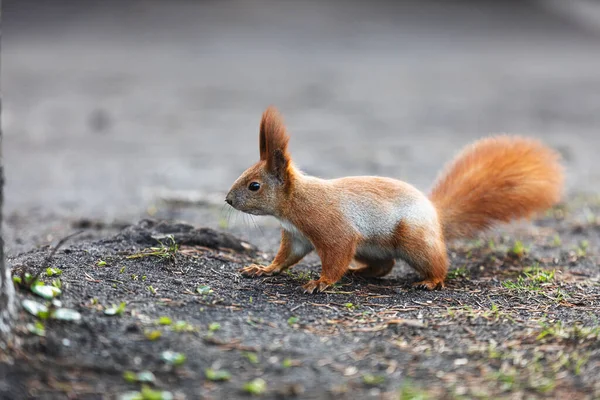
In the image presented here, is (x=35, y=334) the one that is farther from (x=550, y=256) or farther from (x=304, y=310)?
(x=550, y=256)

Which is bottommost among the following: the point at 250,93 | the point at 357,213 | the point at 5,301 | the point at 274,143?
the point at 5,301

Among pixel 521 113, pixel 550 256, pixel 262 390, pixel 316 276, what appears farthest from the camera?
pixel 521 113

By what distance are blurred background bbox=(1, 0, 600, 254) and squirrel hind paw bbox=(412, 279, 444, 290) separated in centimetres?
180

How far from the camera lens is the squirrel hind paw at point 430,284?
14.0 ft

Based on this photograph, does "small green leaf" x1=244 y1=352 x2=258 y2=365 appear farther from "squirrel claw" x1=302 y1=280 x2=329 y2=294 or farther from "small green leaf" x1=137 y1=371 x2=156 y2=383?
"squirrel claw" x1=302 y1=280 x2=329 y2=294

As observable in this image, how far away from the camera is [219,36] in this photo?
19.0 meters

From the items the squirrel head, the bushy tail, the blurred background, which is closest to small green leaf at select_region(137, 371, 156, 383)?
the squirrel head

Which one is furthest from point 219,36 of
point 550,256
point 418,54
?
point 550,256

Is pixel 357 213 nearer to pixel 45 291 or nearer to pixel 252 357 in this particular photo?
pixel 252 357

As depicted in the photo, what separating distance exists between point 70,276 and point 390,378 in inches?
71.2

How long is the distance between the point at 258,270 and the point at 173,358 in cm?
145

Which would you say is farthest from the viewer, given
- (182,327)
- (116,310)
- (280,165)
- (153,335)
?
(280,165)

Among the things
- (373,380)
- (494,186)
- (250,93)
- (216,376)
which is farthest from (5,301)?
(250,93)

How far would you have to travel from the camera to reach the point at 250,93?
14.0 m
